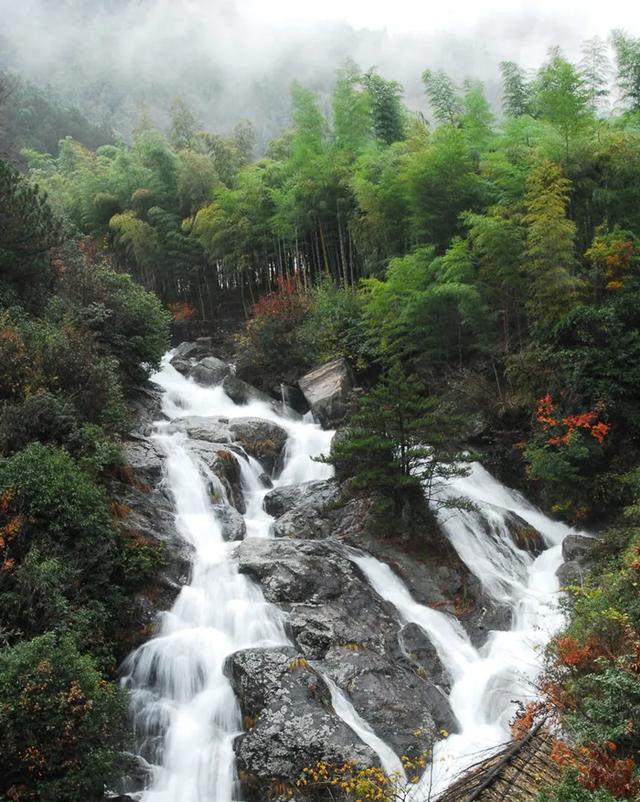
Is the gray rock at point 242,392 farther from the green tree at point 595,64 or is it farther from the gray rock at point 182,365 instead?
the green tree at point 595,64

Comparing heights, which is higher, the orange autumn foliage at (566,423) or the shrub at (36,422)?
the shrub at (36,422)

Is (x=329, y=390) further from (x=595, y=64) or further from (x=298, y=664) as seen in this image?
(x=595, y=64)

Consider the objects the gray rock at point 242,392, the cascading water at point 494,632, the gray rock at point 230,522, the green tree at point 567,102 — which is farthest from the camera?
the gray rock at point 242,392

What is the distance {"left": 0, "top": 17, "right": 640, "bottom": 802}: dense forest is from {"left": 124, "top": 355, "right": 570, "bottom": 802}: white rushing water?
0.79 meters

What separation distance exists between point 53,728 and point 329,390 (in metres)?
13.1

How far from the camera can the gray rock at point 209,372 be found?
21281mm

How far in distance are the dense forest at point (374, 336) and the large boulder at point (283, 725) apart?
5.03 feet

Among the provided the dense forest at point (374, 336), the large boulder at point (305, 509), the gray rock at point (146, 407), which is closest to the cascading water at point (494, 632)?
the dense forest at point (374, 336)

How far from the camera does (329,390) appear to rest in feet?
59.5

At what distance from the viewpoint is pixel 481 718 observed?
842cm

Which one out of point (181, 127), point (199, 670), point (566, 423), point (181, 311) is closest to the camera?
point (199, 670)

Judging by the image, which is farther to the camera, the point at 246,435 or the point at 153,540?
the point at 246,435

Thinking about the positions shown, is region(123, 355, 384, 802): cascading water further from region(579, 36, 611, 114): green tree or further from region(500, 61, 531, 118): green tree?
region(500, 61, 531, 118): green tree

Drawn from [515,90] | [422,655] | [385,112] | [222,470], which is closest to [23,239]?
[222,470]
